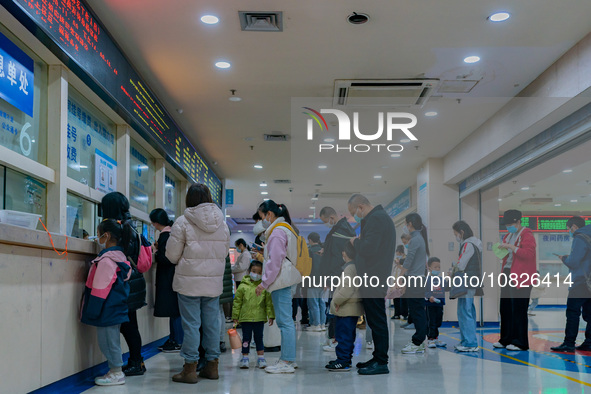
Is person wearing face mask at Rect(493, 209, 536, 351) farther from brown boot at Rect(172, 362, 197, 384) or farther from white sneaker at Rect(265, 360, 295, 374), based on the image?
brown boot at Rect(172, 362, 197, 384)

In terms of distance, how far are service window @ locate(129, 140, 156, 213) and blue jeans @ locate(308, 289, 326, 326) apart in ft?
8.31

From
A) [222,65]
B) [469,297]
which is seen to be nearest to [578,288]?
[469,297]

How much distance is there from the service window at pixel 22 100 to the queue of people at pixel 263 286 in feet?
2.09

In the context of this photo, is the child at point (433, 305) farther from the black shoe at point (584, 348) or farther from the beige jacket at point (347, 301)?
the beige jacket at point (347, 301)

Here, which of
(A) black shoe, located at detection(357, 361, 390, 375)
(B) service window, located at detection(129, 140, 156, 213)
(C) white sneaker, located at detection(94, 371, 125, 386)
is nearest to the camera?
(C) white sneaker, located at detection(94, 371, 125, 386)

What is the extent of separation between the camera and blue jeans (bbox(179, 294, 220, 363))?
4.00m

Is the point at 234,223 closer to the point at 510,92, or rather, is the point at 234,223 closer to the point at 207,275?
the point at 510,92

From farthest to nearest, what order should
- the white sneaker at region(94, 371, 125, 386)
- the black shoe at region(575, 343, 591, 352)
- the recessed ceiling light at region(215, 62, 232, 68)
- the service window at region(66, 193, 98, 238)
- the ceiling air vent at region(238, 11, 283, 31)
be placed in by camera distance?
the black shoe at region(575, 343, 591, 352), the recessed ceiling light at region(215, 62, 232, 68), the ceiling air vent at region(238, 11, 283, 31), the service window at region(66, 193, 98, 238), the white sneaker at region(94, 371, 125, 386)

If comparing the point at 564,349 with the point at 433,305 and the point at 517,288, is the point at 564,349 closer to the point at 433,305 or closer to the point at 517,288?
the point at 517,288

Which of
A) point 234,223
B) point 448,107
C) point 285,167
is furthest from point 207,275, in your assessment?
point 234,223

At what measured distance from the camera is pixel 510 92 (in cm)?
655

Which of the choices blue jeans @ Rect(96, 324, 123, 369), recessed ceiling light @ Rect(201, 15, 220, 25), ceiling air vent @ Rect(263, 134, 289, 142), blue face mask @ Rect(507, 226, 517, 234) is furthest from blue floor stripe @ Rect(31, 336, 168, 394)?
ceiling air vent @ Rect(263, 134, 289, 142)

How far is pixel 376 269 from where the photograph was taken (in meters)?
4.57

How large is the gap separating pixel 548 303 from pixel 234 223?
1744 centimetres
